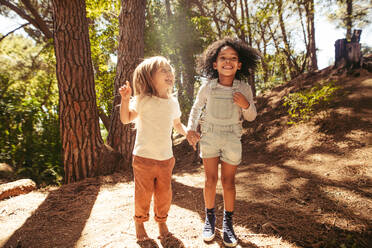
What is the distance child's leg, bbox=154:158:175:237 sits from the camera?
2.18 metres

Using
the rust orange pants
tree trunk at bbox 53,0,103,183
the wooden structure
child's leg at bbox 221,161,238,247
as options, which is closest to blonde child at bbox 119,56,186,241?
the rust orange pants

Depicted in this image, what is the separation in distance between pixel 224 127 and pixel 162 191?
891mm

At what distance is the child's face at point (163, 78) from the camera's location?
2.17 metres

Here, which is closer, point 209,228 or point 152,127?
point 152,127

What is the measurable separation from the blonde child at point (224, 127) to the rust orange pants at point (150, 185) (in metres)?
0.40

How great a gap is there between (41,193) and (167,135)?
2809 mm

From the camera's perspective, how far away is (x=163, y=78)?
7.18ft

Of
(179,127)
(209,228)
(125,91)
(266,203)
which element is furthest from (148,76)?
(266,203)

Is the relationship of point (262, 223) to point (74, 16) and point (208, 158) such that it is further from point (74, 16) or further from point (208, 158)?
point (74, 16)

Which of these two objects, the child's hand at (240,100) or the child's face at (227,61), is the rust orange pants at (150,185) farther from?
the child's face at (227,61)

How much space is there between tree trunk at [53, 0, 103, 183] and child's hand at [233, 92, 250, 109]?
9.62 feet

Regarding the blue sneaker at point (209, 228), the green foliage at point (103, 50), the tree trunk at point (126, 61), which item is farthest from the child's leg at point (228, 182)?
the green foliage at point (103, 50)

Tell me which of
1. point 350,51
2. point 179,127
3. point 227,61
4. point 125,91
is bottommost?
point 179,127

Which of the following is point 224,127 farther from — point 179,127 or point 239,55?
point 239,55
